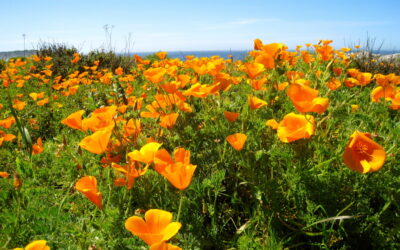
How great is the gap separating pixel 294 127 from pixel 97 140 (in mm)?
981

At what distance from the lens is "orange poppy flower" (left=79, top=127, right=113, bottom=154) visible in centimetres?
130

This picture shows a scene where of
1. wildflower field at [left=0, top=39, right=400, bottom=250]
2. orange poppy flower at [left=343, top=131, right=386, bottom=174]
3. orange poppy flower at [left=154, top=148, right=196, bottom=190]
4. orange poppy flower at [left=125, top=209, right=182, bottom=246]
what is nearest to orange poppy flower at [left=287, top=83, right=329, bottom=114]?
wildflower field at [left=0, top=39, right=400, bottom=250]

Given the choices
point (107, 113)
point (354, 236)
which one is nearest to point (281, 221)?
point (354, 236)

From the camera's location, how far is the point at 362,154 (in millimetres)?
1166

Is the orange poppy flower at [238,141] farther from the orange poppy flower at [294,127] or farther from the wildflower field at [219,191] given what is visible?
the orange poppy flower at [294,127]

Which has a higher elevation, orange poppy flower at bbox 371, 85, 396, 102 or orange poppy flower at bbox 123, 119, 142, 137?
orange poppy flower at bbox 371, 85, 396, 102

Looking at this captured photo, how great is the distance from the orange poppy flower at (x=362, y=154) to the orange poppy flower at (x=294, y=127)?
180 mm

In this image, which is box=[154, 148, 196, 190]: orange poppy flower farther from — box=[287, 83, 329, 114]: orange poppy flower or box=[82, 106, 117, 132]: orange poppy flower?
box=[287, 83, 329, 114]: orange poppy flower

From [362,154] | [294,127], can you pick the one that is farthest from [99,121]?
[362,154]

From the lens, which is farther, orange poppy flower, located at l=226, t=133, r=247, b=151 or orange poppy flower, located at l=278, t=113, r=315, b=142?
orange poppy flower, located at l=226, t=133, r=247, b=151

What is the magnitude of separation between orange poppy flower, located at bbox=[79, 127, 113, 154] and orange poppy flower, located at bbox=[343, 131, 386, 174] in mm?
1055

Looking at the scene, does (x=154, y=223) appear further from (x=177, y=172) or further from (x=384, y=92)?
(x=384, y=92)

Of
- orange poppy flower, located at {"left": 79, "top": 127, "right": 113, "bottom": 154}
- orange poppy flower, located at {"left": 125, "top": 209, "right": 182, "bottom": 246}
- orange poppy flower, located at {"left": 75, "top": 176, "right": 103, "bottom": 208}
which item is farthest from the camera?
orange poppy flower, located at {"left": 79, "top": 127, "right": 113, "bottom": 154}

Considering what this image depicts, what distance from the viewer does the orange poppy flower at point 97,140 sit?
4.27 ft
